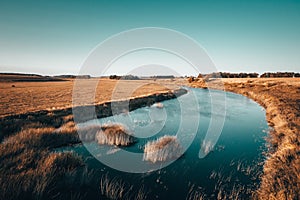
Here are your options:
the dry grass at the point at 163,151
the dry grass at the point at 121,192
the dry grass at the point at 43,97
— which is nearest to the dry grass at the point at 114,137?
the dry grass at the point at 163,151

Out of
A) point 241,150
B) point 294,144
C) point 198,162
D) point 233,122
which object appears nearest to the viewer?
point 198,162

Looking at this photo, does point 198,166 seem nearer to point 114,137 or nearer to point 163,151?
point 163,151

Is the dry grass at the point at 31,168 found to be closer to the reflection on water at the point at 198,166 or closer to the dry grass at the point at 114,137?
the reflection on water at the point at 198,166

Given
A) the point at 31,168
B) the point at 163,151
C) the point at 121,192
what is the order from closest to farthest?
the point at 121,192
the point at 31,168
the point at 163,151

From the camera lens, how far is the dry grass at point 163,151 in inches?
331

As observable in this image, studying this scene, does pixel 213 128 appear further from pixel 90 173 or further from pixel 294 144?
pixel 90 173

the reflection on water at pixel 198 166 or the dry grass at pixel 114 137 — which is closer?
the reflection on water at pixel 198 166

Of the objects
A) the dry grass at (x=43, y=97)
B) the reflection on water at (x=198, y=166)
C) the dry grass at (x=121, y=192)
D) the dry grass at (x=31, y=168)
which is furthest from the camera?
the dry grass at (x=43, y=97)

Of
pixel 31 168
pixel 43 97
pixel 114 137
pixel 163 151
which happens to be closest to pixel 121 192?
pixel 31 168

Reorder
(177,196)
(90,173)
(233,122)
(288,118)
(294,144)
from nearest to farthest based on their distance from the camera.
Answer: (177,196) → (90,173) → (294,144) → (288,118) → (233,122)

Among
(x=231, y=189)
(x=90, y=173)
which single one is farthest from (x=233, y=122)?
(x=90, y=173)

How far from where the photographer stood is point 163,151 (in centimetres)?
895

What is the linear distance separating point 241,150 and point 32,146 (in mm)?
10579

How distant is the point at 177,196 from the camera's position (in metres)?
5.77
